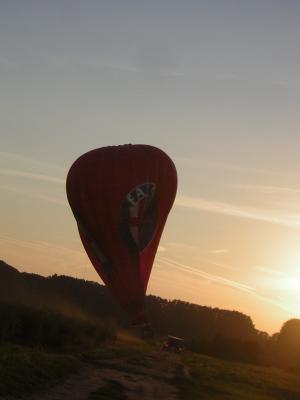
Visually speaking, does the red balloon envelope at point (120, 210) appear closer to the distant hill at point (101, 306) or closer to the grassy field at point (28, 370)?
the grassy field at point (28, 370)

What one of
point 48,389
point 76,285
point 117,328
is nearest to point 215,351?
point 76,285

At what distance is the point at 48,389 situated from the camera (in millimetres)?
26328

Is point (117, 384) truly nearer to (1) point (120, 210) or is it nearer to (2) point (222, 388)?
(2) point (222, 388)

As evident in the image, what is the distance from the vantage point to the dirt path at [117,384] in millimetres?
26328

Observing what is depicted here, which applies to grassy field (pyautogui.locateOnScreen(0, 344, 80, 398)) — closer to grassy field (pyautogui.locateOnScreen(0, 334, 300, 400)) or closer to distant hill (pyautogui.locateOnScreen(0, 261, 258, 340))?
grassy field (pyautogui.locateOnScreen(0, 334, 300, 400))

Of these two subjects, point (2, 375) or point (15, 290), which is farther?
point (15, 290)

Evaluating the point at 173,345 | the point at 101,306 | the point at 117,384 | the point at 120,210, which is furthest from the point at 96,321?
the point at 117,384

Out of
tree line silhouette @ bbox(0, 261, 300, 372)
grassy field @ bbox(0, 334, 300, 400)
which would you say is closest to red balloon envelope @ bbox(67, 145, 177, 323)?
tree line silhouette @ bbox(0, 261, 300, 372)

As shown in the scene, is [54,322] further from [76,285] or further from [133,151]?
[76,285]

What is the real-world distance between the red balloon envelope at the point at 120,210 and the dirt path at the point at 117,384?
12.1ft

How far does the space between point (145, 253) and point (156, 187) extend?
3.62 metres

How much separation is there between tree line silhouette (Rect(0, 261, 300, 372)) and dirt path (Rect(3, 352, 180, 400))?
283 centimetres

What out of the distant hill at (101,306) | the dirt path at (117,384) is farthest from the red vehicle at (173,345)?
the dirt path at (117,384)

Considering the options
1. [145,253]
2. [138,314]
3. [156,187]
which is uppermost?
[156,187]
